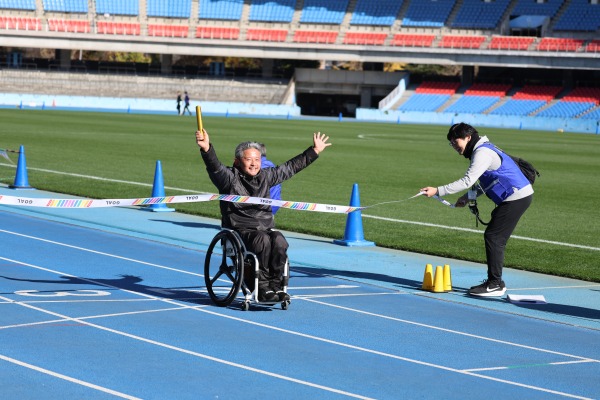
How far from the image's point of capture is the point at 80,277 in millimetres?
11469

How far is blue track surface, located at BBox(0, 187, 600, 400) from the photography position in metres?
7.28

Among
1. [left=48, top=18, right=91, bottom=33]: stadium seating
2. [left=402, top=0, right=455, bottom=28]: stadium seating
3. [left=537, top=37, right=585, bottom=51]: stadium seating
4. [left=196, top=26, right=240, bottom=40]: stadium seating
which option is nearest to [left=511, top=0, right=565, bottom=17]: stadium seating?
[left=537, top=37, right=585, bottom=51]: stadium seating

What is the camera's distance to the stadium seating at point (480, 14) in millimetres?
80938

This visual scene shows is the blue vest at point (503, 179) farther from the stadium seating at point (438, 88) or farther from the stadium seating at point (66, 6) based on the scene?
the stadium seating at point (66, 6)

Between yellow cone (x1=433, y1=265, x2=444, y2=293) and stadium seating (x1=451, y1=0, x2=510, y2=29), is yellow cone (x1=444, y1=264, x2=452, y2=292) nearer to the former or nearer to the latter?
yellow cone (x1=433, y1=265, x2=444, y2=293)

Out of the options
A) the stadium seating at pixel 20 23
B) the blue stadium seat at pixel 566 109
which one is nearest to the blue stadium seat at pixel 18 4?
the stadium seating at pixel 20 23

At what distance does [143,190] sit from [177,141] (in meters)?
17.5

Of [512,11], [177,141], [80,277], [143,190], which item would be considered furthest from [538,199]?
[512,11]

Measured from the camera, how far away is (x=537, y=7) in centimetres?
8019

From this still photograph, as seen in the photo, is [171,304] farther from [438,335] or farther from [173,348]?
[438,335]

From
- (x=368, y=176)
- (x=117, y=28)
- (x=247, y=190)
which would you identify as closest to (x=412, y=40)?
(x=117, y=28)

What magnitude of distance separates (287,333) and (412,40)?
7236cm

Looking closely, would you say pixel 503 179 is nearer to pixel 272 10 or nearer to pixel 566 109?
pixel 566 109

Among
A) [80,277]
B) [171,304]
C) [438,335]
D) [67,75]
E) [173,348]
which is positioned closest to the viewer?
[173,348]
